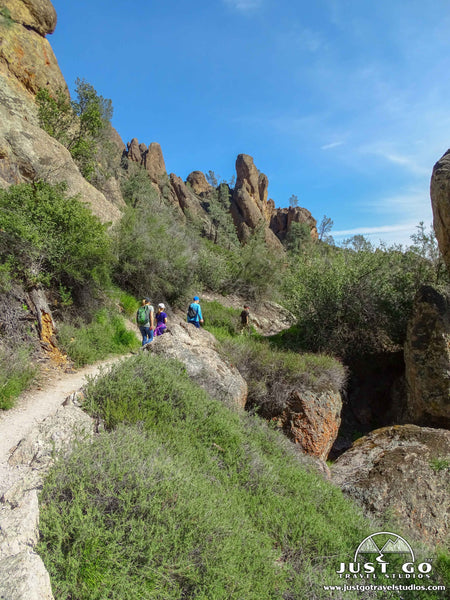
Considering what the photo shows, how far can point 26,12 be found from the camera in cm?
2447

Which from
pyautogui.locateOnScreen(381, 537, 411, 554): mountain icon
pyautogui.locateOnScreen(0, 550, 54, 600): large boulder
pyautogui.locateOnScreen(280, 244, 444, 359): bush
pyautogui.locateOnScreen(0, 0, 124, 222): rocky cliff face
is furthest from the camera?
pyautogui.locateOnScreen(0, 0, 124, 222): rocky cliff face

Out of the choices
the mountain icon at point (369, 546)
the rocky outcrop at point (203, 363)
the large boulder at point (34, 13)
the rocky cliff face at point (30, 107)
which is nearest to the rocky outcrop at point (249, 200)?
the large boulder at point (34, 13)

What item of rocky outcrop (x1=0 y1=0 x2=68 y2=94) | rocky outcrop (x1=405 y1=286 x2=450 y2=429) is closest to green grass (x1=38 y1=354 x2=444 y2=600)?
rocky outcrop (x1=405 y1=286 x2=450 y2=429)

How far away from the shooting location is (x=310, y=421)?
7.44 metres

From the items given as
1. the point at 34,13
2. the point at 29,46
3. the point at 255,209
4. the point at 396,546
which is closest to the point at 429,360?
the point at 396,546

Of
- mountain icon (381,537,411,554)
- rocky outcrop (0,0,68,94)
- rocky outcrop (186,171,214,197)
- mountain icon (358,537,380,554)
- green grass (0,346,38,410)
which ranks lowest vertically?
mountain icon (381,537,411,554)

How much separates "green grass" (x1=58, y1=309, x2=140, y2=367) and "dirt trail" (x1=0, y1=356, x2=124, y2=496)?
0.55 metres

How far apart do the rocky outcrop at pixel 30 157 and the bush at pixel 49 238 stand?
176 cm

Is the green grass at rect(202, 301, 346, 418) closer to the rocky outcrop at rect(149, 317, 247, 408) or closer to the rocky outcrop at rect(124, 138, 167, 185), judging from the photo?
the rocky outcrop at rect(149, 317, 247, 408)

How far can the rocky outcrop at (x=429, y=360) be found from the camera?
948 centimetres

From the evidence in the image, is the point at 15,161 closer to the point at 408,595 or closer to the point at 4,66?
the point at 4,66

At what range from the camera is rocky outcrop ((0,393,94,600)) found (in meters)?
1.97

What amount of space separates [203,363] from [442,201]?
29.7ft

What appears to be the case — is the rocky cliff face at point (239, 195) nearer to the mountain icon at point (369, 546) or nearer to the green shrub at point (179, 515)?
the green shrub at point (179, 515)
